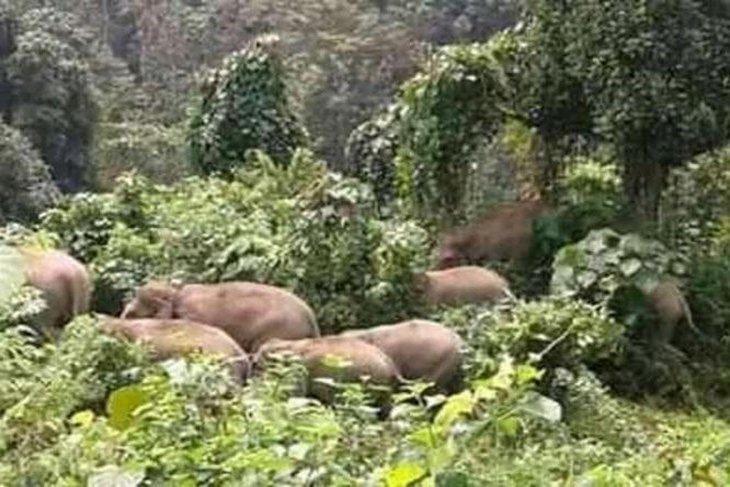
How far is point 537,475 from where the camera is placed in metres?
4.48

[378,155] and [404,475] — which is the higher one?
[404,475]

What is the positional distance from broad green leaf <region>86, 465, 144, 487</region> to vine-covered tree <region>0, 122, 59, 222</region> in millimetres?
15297

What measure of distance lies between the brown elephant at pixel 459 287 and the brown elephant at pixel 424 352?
123 centimetres

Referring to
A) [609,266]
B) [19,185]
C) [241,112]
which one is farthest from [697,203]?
[19,185]

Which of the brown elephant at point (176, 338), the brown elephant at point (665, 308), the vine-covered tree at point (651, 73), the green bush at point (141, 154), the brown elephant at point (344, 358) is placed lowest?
the green bush at point (141, 154)

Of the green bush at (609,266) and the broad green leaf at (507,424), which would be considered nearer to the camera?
the broad green leaf at (507,424)

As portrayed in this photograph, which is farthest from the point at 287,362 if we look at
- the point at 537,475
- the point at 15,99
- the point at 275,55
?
the point at 15,99

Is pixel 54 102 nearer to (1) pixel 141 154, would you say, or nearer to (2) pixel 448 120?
(1) pixel 141 154

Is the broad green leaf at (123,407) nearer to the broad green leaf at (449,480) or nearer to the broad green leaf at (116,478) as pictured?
the broad green leaf at (116,478)

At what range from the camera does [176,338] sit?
275 inches

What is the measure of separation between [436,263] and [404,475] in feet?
25.0

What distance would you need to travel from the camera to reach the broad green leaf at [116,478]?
3.27 m

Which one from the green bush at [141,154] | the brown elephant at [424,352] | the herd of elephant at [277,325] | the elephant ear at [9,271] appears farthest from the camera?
the green bush at [141,154]

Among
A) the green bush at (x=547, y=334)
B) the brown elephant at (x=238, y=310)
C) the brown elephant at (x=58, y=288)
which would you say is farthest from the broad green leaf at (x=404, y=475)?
the brown elephant at (x=58, y=288)
